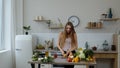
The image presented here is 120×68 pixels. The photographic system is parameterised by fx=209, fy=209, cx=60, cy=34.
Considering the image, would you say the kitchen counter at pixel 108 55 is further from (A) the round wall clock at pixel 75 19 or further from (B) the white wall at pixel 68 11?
(A) the round wall clock at pixel 75 19

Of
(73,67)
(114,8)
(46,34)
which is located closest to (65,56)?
(73,67)

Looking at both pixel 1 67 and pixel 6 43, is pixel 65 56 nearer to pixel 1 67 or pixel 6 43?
pixel 1 67

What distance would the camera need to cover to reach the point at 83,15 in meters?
6.73

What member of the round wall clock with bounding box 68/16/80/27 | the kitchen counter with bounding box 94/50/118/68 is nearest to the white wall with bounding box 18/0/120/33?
the round wall clock with bounding box 68/16/80/27

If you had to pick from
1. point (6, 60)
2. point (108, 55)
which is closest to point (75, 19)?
point (108, 55)

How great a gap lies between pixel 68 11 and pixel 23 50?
193 centimetres

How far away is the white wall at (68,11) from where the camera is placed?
6656 mm

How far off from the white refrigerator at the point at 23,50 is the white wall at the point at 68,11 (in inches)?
32.1

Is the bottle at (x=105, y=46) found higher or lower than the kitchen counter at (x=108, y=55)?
higher

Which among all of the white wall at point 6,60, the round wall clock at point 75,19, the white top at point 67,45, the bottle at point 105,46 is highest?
the round wall clock at point 75,19

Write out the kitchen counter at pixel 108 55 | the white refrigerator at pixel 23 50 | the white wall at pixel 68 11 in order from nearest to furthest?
1. the kitchen counter at pixel 108 55
2. the white refrigerator at pixel 23 50
3. the white wall at pixel 68 11

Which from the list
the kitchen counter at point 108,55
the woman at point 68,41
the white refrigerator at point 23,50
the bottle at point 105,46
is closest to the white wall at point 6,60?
the white refrigerator at point 23,50

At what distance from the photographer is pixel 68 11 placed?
22.3 ft

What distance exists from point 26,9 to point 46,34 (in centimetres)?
107
